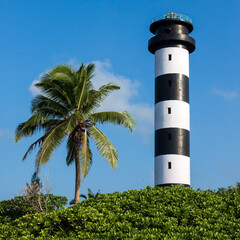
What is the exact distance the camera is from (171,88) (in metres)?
31.3

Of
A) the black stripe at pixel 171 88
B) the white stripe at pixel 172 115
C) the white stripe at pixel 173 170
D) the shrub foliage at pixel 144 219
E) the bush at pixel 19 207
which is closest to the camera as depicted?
the shrub foliage at pixel 144 219

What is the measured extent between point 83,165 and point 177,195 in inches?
377

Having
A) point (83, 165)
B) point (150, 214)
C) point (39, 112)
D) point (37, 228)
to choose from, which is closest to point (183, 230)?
point (150, 214)

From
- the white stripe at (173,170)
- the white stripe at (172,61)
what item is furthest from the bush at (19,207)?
the white stripe at (172,61)

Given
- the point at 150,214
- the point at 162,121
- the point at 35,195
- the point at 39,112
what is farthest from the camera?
the point at 162,121

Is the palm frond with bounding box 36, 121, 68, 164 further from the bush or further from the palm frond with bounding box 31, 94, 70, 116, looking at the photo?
the bush

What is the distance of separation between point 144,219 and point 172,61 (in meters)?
21.0

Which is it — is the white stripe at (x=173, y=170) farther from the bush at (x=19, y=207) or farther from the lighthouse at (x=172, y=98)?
the bush at (x=19, y=207)

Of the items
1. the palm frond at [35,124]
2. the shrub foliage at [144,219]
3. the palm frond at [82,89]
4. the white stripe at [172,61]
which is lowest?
the shrub foliage at [144,219]

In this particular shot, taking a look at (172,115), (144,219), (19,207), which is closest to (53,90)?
(19,207)

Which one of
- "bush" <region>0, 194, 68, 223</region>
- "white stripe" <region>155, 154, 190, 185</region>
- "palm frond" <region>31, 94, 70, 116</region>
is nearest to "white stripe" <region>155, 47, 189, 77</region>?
"white stripe" <region>155, 154, 190, 185</region>

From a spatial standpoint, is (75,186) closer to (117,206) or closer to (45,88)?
(45,88)

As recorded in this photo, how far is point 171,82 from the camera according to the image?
3145cm

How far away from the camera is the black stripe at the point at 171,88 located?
31.2 m
